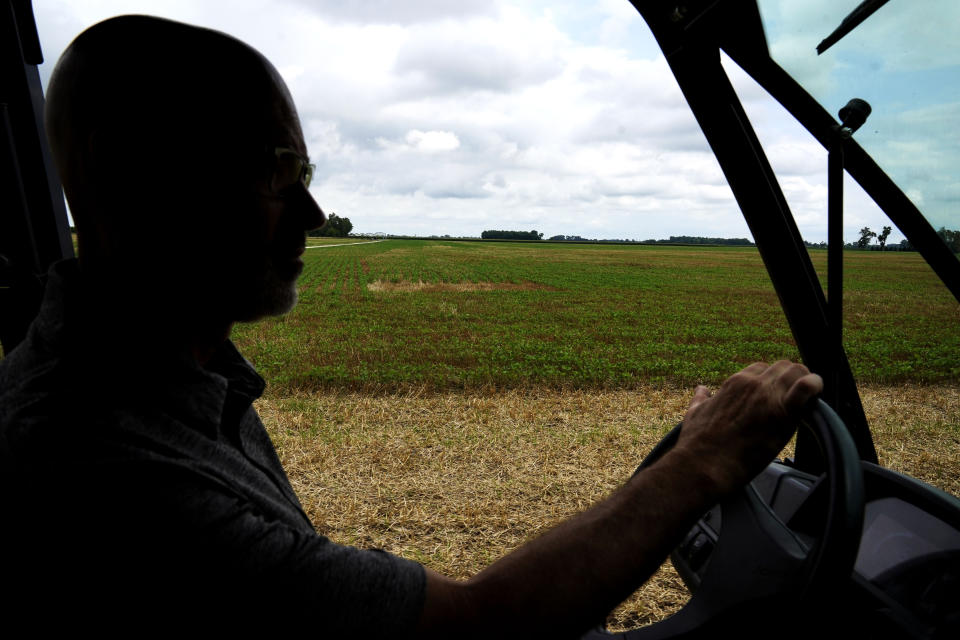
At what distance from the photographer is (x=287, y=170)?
112 centimetres

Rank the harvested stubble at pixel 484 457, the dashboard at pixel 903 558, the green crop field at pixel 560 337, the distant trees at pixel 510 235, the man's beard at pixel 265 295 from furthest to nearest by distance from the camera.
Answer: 1. the distant trees at pixel 510 235
2. the green crop field at pixel 560 337
3. the harvested stubble at pixel 484 457
4. the dashboard at pixel 903 558
5. the man's beard at pixel 265 295

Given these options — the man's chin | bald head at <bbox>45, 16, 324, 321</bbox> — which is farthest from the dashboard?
bald head at <bbox>45, 16, 324, 321</bbox>

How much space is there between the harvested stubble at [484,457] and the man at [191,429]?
2303 millimetres

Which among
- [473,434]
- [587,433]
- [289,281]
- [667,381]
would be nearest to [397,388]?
[473,434]

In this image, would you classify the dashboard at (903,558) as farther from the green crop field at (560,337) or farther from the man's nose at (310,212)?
the man's nose at (310,212)

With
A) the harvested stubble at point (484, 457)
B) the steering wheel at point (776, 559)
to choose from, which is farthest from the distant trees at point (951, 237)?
the harvested stubble at point (484, 457)

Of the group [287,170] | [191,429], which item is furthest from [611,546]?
[287,170]

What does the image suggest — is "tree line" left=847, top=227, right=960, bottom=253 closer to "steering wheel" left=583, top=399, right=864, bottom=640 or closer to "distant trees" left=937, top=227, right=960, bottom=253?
"distant trees" left=937, top=227, right=960, bottom=253

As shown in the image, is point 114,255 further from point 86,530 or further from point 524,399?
point 524,399

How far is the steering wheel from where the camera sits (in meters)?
0.98

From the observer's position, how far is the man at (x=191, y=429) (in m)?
0.72

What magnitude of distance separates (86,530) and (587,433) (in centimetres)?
512

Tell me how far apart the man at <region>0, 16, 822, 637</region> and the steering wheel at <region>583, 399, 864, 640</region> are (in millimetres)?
155

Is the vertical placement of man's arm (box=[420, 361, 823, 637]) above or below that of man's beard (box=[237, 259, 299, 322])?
below
